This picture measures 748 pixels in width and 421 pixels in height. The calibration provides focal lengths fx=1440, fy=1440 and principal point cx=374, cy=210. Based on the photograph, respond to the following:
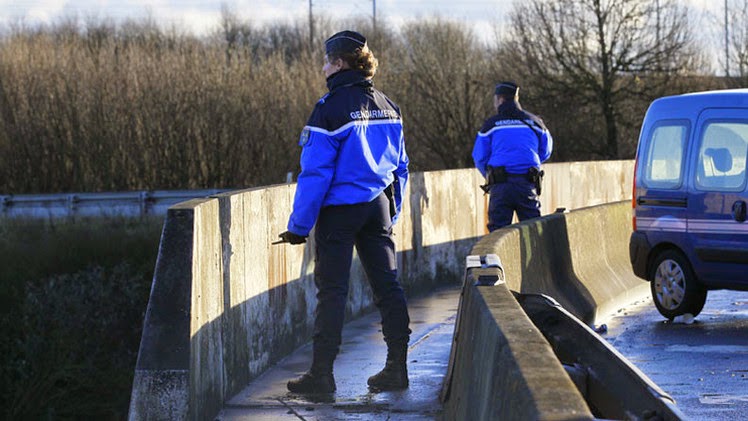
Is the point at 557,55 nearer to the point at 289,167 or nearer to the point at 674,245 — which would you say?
the point at 289,167

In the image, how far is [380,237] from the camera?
25.7 feet

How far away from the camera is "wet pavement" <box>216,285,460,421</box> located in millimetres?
7242

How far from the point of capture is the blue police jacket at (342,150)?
7.38 m

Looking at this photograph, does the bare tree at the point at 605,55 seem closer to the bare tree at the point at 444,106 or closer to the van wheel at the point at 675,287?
the bare tree at the point at 444,106

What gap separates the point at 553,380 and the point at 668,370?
19.5 ft

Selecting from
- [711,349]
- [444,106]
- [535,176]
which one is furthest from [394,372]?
[444,106]

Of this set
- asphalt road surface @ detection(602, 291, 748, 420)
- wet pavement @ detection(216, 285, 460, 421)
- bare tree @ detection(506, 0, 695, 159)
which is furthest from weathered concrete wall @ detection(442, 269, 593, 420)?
bare tree @ detection(506, 0, 695, 159)

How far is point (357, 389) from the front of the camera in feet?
26.1

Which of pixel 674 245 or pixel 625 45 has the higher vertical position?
pixel 625 45

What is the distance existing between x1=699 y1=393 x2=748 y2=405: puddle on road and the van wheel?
3626mm

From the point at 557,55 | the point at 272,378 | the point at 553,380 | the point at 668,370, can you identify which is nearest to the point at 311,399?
the point at 272,378

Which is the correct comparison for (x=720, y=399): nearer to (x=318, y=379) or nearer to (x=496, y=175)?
(x=318, y=379)

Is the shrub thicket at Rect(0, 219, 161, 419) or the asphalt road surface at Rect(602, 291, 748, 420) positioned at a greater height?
the asphalt road surface at Rect(602, 291, 748, 420)

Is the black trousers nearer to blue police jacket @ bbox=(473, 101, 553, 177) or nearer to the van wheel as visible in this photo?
the van wheel
